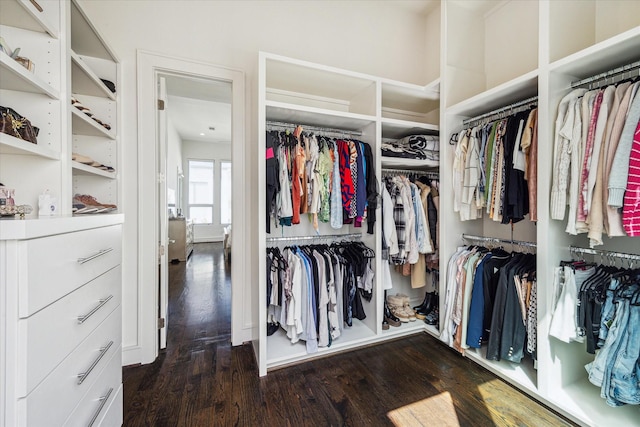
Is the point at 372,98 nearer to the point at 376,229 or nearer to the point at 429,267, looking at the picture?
the point at 376,229

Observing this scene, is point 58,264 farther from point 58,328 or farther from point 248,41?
point 248,41

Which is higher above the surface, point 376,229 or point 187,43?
point 187,43

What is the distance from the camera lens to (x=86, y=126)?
1690 mm

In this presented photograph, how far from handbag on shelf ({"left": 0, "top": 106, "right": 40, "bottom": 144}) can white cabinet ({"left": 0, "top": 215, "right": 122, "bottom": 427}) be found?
1.71 ft

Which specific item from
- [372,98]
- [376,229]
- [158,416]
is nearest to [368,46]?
[372,98]

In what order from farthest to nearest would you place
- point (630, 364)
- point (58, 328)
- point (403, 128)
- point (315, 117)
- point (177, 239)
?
1. point (177, 239)
2. point (403, 128)
3. point (315, 117)
4. point (630, 364)
5. point (58, 328)

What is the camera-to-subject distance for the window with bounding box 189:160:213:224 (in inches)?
325

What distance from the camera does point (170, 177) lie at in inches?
232

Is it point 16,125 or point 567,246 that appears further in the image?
point 567,246

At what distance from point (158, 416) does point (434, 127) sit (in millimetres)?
2890

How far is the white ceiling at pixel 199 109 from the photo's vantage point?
12.7 feet

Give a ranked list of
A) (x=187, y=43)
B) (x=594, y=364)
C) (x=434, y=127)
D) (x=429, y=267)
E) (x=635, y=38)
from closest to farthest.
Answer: (x=635, y=38), (x=594, y=364), (x=187, y=43), (x=434, y=127), (x=429, y=267)

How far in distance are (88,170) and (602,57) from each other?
2.90 meters

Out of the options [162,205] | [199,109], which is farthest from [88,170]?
[199,109]
